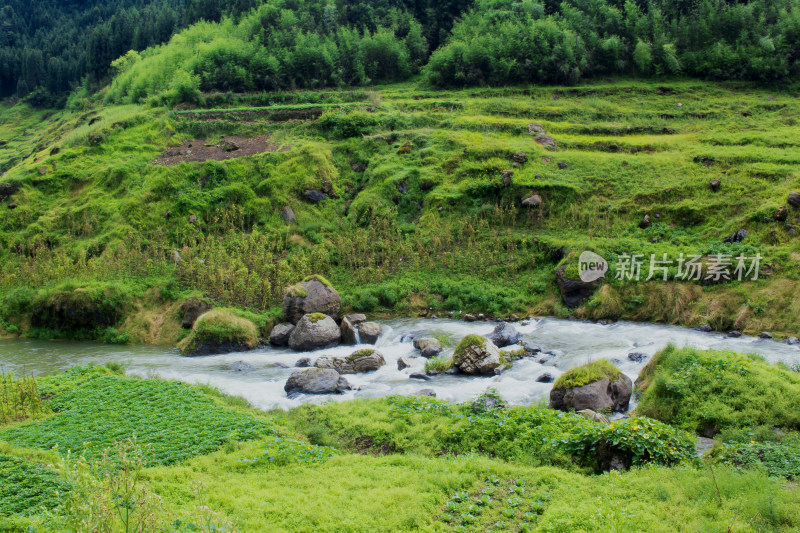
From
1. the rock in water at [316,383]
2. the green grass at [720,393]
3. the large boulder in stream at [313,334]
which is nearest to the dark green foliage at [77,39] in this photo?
the large boulder in stream at [313,334]

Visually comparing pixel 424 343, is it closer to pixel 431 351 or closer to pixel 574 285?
pixel 431 351

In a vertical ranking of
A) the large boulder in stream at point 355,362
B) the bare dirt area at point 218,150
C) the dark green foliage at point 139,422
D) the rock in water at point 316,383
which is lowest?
the large boulder in stream at point 355,362

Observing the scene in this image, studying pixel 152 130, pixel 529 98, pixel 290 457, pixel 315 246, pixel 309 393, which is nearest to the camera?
pixel 290 457

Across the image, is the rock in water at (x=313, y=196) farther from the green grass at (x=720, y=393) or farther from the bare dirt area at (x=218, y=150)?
the green grass at (x=720, y=393)

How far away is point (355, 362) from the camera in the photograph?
64.4ft

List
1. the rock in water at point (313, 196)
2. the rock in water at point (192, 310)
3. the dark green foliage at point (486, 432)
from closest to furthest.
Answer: the dark green foliage at point (486, 432) < the rock in water at point (192, 310) < the rock in water at point (313, 196)

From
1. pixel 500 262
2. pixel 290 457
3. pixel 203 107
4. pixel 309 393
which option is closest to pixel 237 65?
pixel 203 107

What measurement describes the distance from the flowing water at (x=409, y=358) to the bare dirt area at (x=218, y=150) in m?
16.1

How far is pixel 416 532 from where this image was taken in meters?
8.17

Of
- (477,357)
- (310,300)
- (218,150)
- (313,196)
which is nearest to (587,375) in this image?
(477,357)

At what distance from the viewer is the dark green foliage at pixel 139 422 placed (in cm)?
1195

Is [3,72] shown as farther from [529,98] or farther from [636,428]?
[636,428]

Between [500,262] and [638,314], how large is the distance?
7.29 meters

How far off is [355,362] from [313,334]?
3.41m
